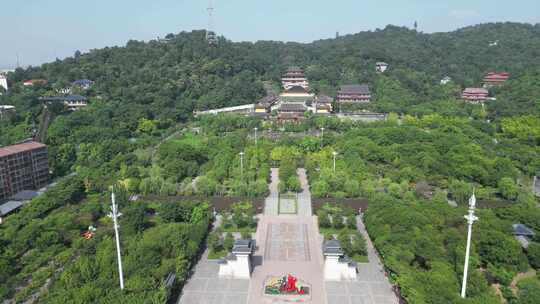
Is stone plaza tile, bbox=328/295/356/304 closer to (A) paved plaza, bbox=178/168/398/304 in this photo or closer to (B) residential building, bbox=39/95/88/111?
(A) paved plaza, bbox=178/168/398/304

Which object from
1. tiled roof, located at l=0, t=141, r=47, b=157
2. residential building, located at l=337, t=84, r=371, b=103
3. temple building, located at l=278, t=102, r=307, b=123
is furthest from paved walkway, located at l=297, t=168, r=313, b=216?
residential building, located at l=337, t=84, r=371, b=103

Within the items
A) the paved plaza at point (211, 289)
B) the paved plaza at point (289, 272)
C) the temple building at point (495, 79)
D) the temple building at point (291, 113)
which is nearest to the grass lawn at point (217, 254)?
the paved plaza at point (289, 272)

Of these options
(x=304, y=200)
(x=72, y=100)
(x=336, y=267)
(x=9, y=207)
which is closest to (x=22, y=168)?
(x=9, y=207)

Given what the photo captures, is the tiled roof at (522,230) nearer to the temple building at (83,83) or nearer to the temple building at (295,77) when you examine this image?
the temple building at (295,77)

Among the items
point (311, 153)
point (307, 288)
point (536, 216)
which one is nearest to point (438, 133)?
point (311, 153)

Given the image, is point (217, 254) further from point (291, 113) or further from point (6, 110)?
point (6, 110)
